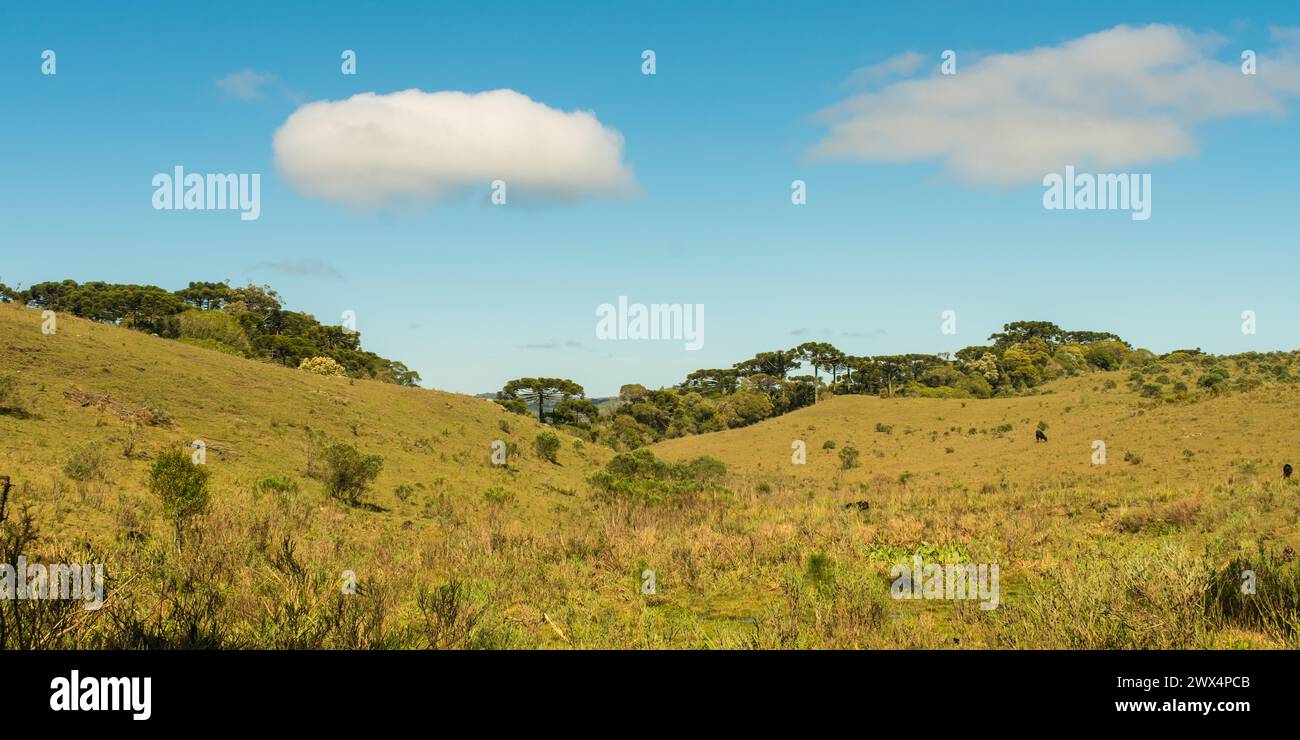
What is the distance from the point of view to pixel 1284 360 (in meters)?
A: 65.0

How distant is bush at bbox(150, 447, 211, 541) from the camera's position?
49.8ft

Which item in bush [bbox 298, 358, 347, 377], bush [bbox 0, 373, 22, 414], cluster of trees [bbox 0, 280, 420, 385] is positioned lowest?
bush [bbox 0, 373, 22, 414]

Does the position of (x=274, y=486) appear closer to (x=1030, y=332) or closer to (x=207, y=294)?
(x=207, y=294)

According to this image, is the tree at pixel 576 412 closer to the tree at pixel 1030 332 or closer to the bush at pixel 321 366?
the bush at pixel 321 366

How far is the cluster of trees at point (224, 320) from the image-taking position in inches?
2361

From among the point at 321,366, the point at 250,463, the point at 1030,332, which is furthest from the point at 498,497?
the point at 1030,332

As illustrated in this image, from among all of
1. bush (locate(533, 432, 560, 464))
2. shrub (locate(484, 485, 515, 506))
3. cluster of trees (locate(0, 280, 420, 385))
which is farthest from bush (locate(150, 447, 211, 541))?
cluster of trees (locate(0, 280, 420, 385))

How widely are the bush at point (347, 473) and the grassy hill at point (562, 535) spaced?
768 mm

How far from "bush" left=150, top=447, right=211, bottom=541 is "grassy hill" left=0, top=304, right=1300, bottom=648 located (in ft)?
1.39

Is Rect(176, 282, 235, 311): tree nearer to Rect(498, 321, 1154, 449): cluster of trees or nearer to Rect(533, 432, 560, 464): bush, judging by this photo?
Rect(498, 321, 1154, 449): cluster of trees
